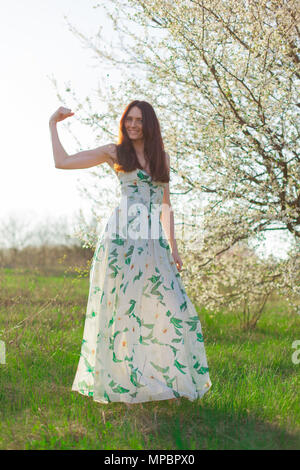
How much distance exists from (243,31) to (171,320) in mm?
3031

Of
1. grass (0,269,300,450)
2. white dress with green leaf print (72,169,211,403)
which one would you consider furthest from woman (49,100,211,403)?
grass (0,269,300,450)

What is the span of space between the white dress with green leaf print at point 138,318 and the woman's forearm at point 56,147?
1.18 feet

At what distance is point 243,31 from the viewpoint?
466cm

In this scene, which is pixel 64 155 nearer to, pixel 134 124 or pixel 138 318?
pixel 134 124

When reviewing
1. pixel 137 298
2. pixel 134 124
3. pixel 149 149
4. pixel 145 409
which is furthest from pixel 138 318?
pixel 134 124

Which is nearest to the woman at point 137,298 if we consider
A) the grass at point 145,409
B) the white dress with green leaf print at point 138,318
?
the white dress with green leaf print at point 138,318

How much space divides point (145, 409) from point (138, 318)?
493mm

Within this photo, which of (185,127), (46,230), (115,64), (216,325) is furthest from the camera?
(46,230)

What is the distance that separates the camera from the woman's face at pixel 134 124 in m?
3.10

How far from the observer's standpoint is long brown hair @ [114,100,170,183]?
3.06 m

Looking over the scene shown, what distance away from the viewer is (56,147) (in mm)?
2992
